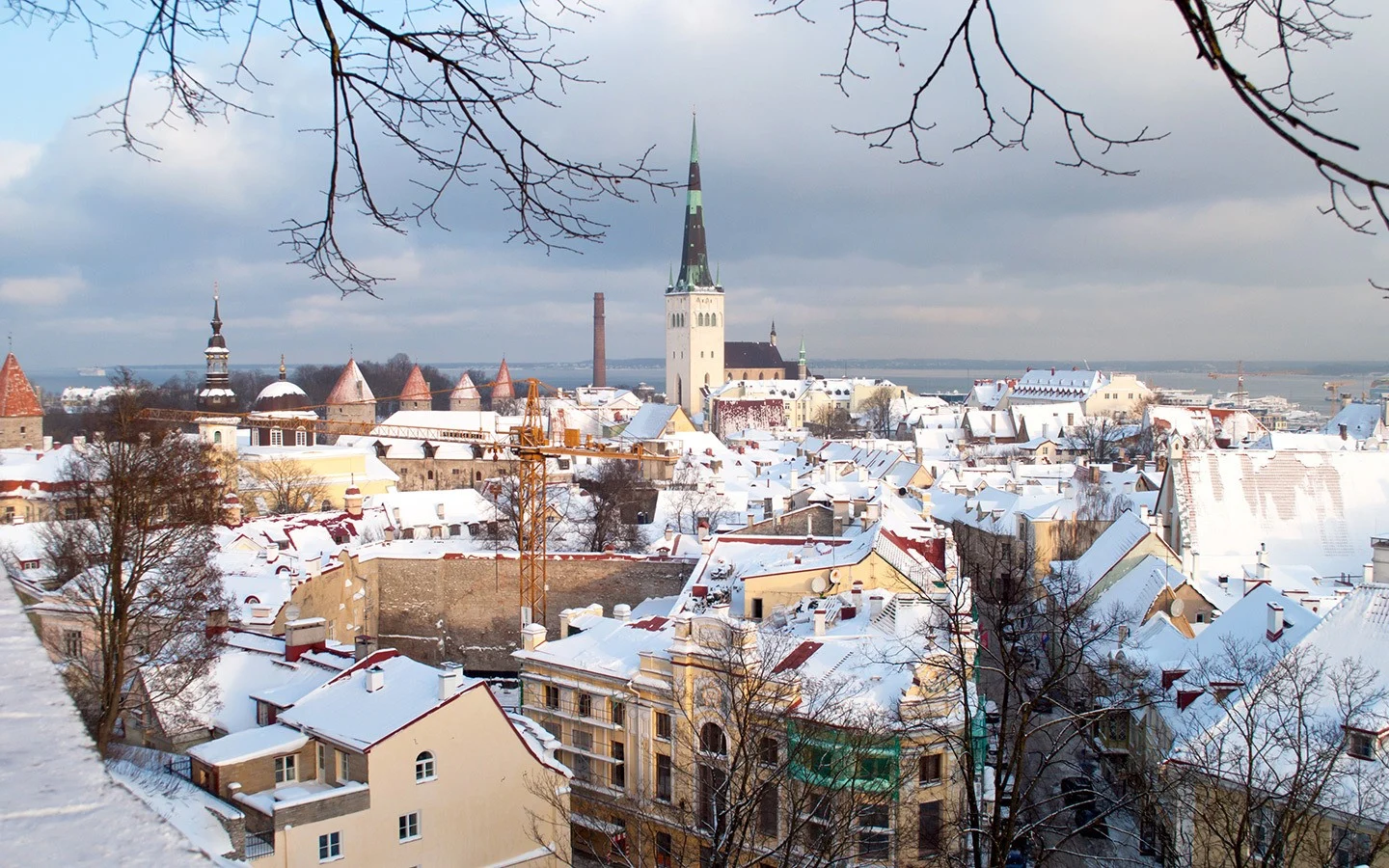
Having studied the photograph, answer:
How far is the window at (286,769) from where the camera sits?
13.0 m

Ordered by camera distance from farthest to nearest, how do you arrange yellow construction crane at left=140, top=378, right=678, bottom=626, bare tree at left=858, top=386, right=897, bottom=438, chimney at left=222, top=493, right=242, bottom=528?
bare tree at left=858, top=386, right=897, bottom=438
chimney at left=222, top=493, right=242, bottom=528
yellow construction crane at left=140, top=378, right=678, bottom=626

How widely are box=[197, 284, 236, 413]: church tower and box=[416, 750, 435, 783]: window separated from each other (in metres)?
40.6

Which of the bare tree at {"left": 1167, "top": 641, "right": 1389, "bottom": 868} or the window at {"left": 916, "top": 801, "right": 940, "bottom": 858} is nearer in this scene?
the bare tree at {"left": 1167, "top": 641, "right": 1389, "bottom": 868}

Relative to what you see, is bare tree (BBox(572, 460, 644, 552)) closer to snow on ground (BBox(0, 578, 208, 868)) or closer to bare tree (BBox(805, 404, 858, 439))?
snow on ground (BBox(0, 578, 208, 868))

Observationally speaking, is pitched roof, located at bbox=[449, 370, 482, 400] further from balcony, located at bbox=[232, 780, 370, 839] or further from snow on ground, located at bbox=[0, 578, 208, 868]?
snow on ground, located at bbox=[0, 578, 208, 868]

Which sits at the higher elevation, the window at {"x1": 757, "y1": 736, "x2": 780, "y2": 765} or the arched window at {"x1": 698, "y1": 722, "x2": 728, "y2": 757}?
the window at {"x1": 757, "y1": 736, "x2": 780, "y2": 765}

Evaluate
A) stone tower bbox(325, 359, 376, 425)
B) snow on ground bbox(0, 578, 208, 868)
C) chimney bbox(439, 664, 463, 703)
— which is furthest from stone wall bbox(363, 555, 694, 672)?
stone tower bbox(325, 359, 376, 425)

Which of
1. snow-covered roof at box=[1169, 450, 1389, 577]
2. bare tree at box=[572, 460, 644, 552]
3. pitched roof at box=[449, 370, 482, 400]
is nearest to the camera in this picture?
snow-covered roof at box=[1169, 450, 1389, 577]

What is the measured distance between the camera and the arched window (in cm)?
1438

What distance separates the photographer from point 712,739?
47.7 feet

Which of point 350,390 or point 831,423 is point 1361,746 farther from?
point 831,423

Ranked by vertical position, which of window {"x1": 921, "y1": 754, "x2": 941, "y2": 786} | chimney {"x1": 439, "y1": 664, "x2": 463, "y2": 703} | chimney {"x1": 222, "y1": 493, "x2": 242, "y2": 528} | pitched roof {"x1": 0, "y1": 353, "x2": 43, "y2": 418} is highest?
pitched roof {"x1": 0, "y1": 353, "x2": 43, "y2": 418}

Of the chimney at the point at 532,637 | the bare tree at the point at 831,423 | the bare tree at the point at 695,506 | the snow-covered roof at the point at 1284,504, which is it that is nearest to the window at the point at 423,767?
the chimney at the point at 532,637

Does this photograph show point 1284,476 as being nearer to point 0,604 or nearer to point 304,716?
point 304,716
